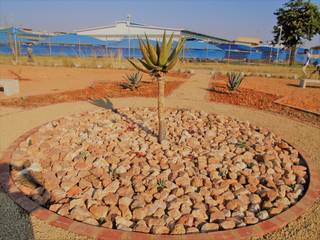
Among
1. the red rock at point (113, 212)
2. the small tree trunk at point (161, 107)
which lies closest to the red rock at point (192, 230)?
the red rock at point (113, 212)

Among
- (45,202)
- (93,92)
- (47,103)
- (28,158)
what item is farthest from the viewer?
(93,92)

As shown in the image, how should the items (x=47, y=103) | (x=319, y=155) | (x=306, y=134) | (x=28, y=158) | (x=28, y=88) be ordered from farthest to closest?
(x=28, y=88)
(x=47, y=103)
(x=306, y=134)
(x=319, y=155)
(x=28, y=158)

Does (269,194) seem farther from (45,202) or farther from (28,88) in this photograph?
(28,88)

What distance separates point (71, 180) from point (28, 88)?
23.0 ft

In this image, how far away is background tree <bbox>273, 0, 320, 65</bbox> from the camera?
26.8 meters

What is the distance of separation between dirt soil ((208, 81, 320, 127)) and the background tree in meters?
21.1

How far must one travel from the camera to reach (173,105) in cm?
701

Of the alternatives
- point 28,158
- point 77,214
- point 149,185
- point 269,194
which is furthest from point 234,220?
point 28,158

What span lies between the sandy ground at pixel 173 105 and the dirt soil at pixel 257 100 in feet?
1.29

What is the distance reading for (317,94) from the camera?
909cm

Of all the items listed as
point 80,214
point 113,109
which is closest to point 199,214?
point 80,214

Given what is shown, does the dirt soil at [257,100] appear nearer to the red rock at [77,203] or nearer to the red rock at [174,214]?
the red rock at [174,214]

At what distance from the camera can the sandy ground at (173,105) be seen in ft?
7.64

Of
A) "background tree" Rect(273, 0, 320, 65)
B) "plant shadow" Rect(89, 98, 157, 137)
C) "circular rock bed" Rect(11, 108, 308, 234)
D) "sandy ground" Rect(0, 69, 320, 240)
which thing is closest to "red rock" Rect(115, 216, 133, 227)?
"circular rock bed" Rect(11, 108, 308, 234)
